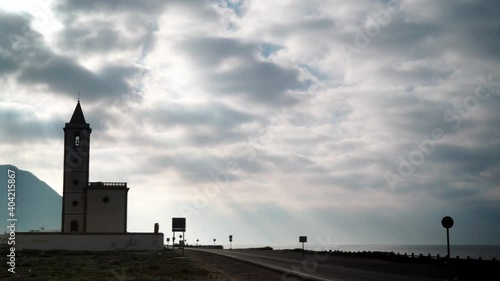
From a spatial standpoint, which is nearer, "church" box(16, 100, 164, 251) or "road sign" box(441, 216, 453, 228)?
"road sign" box(441, 216, 453, 228)

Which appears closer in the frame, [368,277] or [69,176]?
[368,277]

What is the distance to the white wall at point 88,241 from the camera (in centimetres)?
6138

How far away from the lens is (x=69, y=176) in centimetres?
7681

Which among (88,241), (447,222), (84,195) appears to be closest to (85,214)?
(84,195)

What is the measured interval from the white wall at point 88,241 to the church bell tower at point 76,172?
1063 cm

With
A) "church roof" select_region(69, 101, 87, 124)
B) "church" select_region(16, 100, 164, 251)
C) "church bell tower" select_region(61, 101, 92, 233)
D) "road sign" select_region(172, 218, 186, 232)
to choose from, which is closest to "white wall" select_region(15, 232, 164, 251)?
"church" select_region(16, 100, 164, 251)

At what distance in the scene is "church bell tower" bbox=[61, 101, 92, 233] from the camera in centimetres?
7475

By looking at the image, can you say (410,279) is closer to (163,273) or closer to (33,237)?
(163,273)

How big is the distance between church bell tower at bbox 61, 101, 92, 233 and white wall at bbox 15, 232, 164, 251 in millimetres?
10633

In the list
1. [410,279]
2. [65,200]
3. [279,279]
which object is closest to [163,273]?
[279,279]

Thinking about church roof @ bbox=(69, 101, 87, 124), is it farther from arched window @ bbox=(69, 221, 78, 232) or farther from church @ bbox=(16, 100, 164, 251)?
arched window @ bbox=(69, 221, 78, 232)

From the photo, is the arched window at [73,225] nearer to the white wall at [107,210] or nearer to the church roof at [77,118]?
the white wall at [107,210]

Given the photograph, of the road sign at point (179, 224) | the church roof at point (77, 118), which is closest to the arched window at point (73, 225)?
the church roof at point (77, 118)

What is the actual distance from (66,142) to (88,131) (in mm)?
3440
